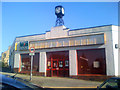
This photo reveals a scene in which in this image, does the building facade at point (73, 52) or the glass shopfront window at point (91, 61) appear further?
the glass shopfront window at point (91, 61)

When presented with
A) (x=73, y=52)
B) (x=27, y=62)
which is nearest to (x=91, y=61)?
(x=73, y=52)

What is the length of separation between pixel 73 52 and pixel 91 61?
208 centimetres

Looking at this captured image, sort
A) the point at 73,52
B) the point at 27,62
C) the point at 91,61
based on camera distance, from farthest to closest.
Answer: the point at 27,62 < the point at 73,52 < the point at 91,61

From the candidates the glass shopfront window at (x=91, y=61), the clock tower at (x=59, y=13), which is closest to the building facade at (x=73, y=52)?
the glass shopfront window at (x=91, y=61)

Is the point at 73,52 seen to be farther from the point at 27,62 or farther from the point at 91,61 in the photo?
the point at 27,62

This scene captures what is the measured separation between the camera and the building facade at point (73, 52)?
13562 millimetres

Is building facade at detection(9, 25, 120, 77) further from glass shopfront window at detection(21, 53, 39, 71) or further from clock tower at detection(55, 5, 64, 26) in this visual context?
clock tower at detection(55, 5, 64, 26)

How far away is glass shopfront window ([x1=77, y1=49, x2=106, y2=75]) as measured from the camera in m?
13.7

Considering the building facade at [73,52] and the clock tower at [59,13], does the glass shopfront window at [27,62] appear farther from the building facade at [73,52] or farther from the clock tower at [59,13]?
the clock tower at [59,13]

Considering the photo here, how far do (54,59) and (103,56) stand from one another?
5361mm

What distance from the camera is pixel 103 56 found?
13758mm

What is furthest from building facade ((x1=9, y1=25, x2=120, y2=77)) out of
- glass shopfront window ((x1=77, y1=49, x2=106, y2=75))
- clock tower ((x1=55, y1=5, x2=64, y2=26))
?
clock tower ((x1=55, y1=5, x2=64, y2=26))

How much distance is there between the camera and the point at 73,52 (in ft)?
49.4

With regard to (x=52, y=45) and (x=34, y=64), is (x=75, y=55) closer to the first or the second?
(x=52, y=45)
